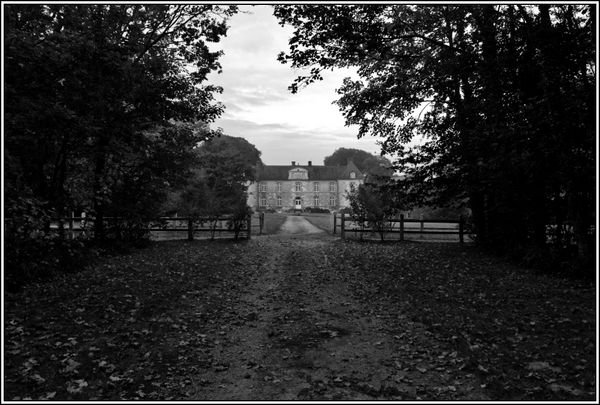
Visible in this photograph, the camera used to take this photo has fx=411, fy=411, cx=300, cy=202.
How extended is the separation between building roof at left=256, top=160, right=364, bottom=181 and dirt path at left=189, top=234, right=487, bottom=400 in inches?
3037

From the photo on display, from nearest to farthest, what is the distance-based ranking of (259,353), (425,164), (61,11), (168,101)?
(259,353), (61,11), (168,101), (425,164)

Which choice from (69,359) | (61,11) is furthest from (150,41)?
(69,359)

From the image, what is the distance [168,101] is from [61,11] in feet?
15.0

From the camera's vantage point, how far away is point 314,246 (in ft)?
60.9

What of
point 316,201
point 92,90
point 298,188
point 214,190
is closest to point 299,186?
point 298,188

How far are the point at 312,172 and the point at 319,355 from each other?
270ft

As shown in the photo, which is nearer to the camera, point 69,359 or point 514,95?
point 69,359

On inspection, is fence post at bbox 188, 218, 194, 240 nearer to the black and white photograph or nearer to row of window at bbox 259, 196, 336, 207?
the black and white photograph

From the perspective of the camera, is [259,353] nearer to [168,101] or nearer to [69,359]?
[69,359]

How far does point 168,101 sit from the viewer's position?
13273 millimetres

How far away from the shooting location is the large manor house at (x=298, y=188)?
85.9 meters

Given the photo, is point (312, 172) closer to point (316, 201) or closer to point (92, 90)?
point (316, 201)

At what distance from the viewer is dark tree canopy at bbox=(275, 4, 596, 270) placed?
9.26 meters

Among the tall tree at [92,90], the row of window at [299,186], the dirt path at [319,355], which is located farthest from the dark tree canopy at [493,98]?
the row of window at [299,186]
